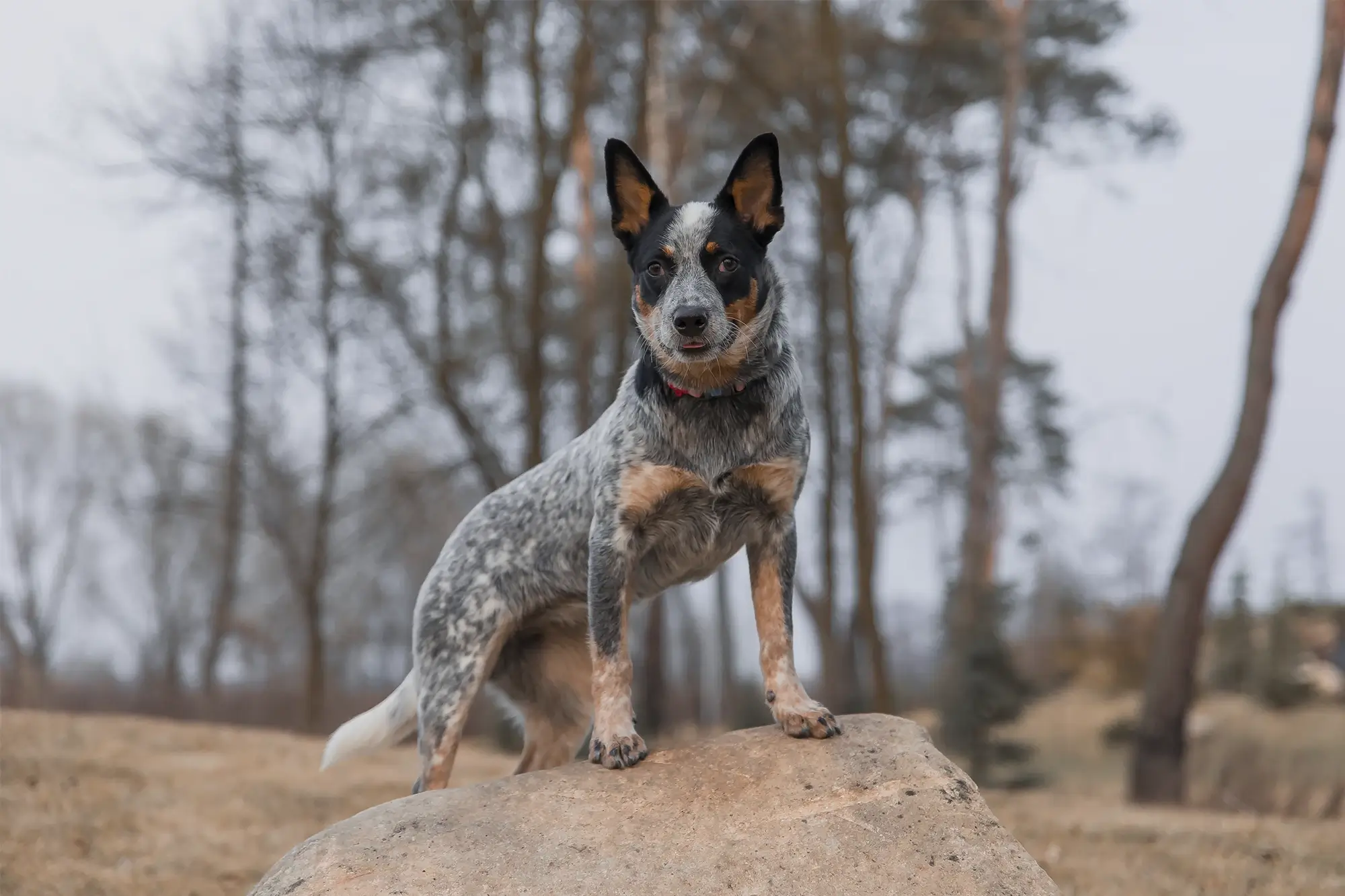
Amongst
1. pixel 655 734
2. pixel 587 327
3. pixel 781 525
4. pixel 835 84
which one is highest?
pixel 835 84

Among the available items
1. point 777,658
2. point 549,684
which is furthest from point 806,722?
point 549,684

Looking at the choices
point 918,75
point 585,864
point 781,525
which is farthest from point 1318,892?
point 918,75

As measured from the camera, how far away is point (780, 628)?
3.82 metres

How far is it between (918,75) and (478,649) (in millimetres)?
15064

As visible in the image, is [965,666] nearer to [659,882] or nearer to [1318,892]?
[1318,892]

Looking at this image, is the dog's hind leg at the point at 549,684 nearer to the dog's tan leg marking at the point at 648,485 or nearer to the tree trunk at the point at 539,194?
the dog's tan leg marking at the point at 648,485

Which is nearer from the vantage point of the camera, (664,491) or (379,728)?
(664,491)

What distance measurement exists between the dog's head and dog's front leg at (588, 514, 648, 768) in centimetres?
60

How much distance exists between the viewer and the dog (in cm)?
362

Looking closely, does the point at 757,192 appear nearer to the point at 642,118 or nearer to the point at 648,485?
the point at 648,485

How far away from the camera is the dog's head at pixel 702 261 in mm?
3461

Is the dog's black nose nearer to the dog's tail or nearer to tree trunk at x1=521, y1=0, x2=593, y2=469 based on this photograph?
the dog's tail

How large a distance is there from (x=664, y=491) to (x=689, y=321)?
24.7 inches

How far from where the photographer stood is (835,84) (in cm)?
984
